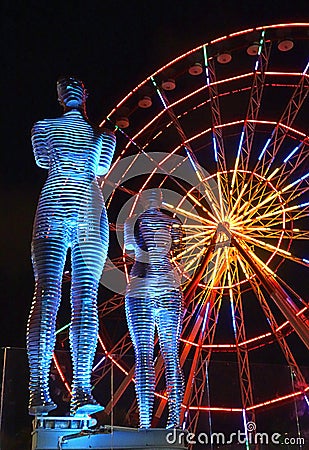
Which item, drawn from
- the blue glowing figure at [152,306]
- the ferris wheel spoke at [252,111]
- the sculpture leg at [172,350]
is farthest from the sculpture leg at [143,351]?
the ferris wheel spoke at [252,111]

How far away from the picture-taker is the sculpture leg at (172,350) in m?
6.04

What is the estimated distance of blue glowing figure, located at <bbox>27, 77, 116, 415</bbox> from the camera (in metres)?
5.15

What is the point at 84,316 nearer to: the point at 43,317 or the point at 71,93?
the point at 43,317

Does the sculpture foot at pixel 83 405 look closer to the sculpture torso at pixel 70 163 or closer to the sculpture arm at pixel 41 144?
the sculpture torso at pixel 70 163

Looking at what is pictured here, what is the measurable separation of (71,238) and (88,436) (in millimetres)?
1734

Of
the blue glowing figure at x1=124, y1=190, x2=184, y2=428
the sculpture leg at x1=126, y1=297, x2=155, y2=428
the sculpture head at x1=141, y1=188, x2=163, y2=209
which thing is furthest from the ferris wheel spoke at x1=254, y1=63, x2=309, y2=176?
the sculpture leg at x1=126, y1=297, x2=155, y2=428

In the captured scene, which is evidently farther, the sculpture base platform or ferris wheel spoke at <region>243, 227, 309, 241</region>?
ferris wheel spoke at <region>243, 227, 309, 241</region>

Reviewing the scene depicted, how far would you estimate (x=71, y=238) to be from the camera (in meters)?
5.59

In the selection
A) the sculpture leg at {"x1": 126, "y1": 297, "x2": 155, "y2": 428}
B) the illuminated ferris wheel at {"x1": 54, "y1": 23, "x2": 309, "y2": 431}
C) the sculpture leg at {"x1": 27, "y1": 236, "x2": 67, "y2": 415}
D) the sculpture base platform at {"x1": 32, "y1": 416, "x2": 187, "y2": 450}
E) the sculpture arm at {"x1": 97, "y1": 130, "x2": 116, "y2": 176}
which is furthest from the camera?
the illuminated ferris wheel at {"x1": 54, "y1": 23, "x2": 309, "y2": 431}

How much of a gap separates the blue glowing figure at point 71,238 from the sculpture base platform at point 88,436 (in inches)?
5.5

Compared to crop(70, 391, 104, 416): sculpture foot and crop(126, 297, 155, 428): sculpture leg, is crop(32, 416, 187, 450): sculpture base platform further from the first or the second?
crop(126, 297, 155, 428): sculpture leg

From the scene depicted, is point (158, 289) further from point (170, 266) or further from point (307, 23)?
point (307, 23)

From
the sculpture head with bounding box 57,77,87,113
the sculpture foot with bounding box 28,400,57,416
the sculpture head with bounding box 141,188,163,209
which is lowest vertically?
the sculpture foot with bounding box 28,400,57,416

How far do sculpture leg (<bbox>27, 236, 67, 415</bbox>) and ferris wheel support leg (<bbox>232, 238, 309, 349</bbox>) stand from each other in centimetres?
644
